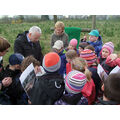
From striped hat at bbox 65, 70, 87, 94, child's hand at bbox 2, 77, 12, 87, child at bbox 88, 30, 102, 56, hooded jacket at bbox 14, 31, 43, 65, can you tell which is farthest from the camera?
child at bbox 88, 30, 102, 56

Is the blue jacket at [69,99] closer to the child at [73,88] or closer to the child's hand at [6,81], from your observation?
the child at [73,88]

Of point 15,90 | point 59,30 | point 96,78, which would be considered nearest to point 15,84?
point 15,90

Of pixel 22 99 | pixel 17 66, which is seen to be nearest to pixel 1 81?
pixel 17 66

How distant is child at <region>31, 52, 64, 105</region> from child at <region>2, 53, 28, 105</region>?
396mm

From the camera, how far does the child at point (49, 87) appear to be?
1.28 metres

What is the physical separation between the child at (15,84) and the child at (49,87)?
40cm

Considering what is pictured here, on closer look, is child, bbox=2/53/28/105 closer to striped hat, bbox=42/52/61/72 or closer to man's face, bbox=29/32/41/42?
striped hat, bbox=42/52/61/72

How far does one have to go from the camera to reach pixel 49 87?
4.18 ft

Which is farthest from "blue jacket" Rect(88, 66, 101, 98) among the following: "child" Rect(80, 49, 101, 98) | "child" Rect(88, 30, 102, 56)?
"child" Rect(88, 30, 102, 56)

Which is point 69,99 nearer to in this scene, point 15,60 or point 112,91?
point 112,91

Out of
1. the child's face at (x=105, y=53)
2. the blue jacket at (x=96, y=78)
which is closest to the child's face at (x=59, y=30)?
the child's face at (x=105, y=53)

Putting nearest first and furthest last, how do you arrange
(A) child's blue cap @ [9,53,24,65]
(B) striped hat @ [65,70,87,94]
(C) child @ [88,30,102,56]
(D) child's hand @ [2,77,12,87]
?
(B) striped hat @ [65,70,87,94] → (D) child's hand @ [2,77,12,87] → (A) child's blue cap @ [9,53,24,65] → (C) child @ [88,30,102,56]

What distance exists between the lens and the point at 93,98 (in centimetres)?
183

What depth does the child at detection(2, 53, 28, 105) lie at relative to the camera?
164cm
